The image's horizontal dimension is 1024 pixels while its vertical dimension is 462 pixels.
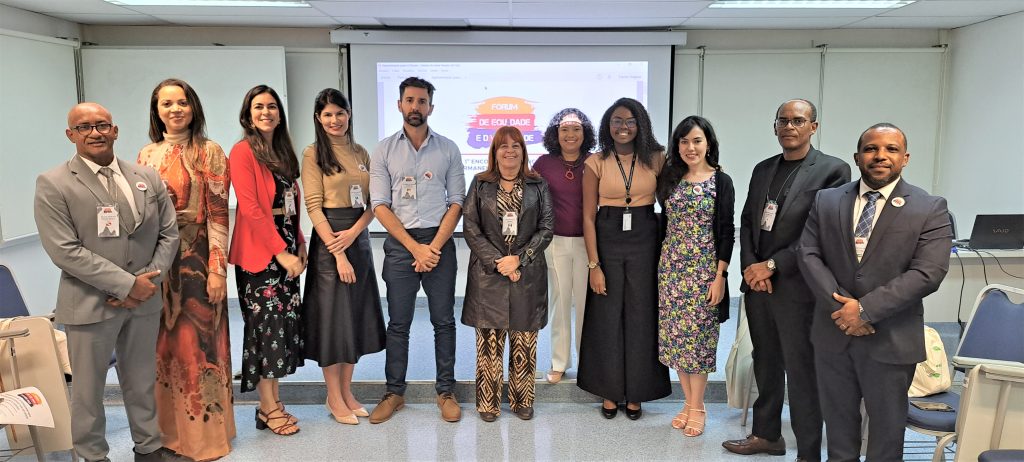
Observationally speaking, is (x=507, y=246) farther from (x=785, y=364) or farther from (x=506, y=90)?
(x=506, y=90)

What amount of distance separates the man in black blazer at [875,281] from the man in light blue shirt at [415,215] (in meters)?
1.68

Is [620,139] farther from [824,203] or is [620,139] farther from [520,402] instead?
[520,402]

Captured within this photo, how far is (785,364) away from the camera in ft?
9.20

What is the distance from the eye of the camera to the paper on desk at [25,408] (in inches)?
93.8

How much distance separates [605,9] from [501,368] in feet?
8.85

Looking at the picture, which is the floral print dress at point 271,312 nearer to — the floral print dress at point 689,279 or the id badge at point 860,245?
the floral print dress at point 689,279

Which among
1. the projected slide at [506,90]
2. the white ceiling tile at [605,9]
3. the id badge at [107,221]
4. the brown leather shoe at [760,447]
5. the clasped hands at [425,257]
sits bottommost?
the brown leather shoe at [760,447]

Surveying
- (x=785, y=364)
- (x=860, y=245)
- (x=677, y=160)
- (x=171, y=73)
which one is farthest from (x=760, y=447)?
(x=171, y=73)

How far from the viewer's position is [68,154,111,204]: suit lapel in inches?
98.3

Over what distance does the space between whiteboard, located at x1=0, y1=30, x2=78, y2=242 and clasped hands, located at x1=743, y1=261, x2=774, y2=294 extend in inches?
183

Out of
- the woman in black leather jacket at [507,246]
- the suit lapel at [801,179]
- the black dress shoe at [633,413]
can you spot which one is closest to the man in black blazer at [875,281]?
the suit lapel at [801,179]

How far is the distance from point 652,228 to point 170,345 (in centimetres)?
226

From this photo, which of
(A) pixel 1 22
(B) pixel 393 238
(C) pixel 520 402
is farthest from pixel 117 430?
(A) pixel 1 22

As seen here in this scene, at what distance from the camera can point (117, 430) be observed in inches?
129
